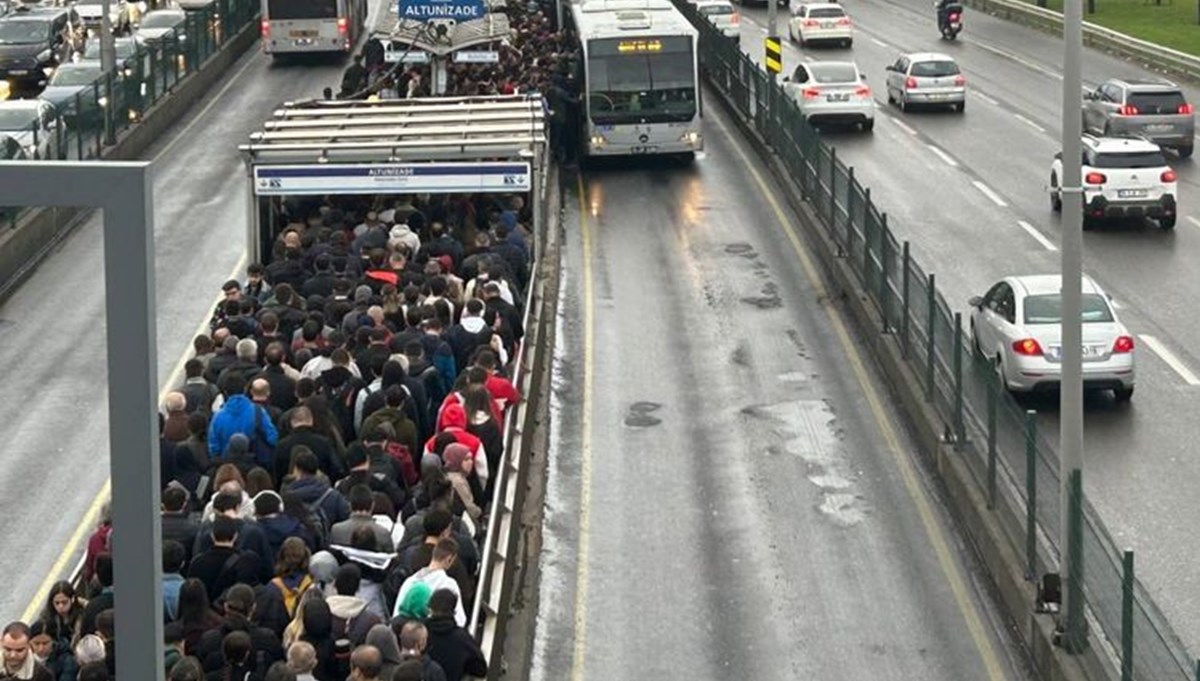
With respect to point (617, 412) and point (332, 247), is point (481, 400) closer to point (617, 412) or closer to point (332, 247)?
point (332, 247)

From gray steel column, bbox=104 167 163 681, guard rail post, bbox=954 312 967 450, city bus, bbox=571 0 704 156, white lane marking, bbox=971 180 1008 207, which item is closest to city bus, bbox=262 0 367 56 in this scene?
city bus, bbox=571 0 704 156

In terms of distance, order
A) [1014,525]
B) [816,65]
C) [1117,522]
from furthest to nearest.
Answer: [816,65] → [1117,522] → [1014,525]

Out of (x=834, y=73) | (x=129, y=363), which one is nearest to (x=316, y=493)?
(x=129, y=363)

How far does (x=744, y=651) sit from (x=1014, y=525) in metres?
2.71

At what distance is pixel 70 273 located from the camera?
33.2m

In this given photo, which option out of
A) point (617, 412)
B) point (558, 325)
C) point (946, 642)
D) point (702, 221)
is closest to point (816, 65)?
point (702, 221)

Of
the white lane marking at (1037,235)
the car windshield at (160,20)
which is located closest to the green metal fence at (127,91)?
the car windshield at (160,20)

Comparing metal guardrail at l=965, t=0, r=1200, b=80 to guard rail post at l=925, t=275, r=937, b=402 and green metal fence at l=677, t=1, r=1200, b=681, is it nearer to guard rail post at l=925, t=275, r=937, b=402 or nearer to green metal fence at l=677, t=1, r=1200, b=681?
green metal fence at l=677, t=1, r=1200, b=681

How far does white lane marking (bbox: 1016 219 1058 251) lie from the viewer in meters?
36.7

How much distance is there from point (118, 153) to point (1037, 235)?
1599cm

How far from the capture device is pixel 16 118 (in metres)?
41.0

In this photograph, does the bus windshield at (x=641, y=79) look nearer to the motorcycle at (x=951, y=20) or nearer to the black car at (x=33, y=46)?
the black car at (x=33, y=46)

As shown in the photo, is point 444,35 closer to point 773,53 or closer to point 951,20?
point 773,53

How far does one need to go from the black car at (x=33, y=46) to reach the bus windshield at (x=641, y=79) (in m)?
17.0
